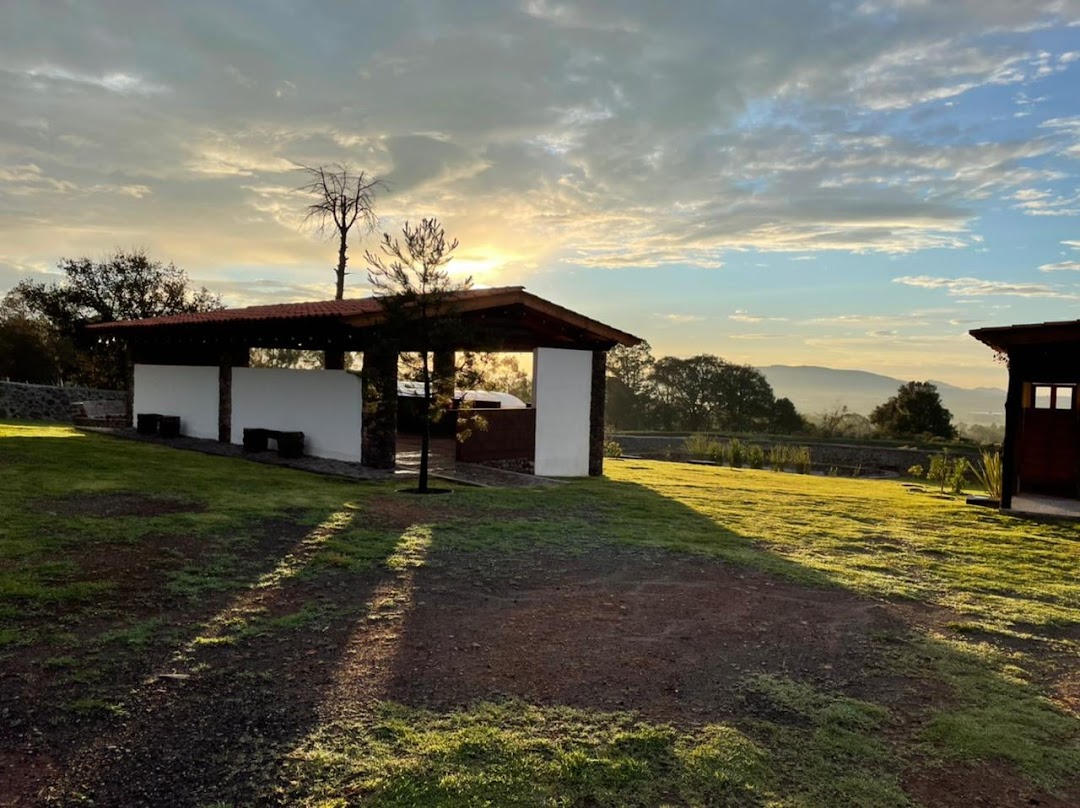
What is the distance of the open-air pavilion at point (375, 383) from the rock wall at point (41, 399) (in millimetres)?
10219

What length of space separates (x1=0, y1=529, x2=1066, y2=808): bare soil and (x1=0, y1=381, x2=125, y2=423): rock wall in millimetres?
22966

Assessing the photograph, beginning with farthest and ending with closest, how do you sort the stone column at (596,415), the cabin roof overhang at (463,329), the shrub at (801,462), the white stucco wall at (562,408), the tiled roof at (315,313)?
1. the shrub at (801,462)
2. the stone column at (596,415)
3. the white stucco wall at (562,408)
4. the tiled roof at (315,313)
5. the cabin roof overhang at (463,329)

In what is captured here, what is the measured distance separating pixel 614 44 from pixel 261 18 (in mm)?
7069

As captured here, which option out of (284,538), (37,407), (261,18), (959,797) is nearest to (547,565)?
(284,538)

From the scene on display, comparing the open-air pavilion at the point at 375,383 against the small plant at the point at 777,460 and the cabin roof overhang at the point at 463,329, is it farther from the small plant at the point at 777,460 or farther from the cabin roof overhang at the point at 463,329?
the small plant at the point at 777,460

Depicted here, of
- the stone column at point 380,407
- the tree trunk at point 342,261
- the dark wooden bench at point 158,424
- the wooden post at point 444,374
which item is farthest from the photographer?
the tree trunk at point 342,261

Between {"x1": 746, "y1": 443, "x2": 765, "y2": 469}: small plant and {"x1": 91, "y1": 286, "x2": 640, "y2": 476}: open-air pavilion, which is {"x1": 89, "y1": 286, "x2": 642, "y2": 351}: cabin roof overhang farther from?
{"x1": 746, "y1": 443, "x2": 765, "y2": 469}: small plant

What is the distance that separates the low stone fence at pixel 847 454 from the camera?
2406cm

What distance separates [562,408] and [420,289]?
205 inches

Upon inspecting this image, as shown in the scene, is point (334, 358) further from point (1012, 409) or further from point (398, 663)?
point (1012, 409)

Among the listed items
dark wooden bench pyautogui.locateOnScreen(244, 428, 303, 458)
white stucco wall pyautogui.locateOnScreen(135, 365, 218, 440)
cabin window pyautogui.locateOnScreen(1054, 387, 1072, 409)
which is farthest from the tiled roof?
cabin window pyautogui.locateOnScreen(1054, 387, 1072, 409)

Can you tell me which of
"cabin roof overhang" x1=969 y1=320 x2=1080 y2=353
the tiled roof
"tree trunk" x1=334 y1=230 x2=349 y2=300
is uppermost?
"tree trunk" x1=334 y1=230 x2=349 y2=300

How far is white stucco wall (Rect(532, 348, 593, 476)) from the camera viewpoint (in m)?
14.9

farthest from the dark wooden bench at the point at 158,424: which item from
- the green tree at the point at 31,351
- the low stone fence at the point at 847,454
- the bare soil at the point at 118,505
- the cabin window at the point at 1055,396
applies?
the cabin window at the point at 1055,396
